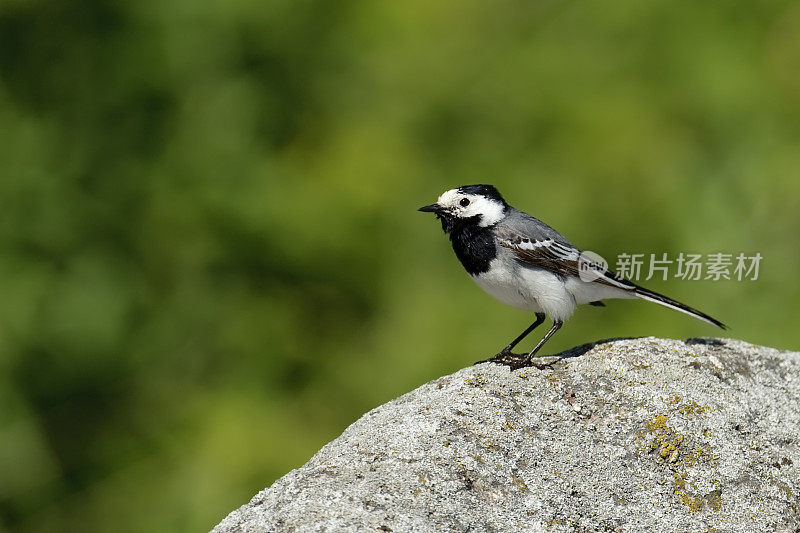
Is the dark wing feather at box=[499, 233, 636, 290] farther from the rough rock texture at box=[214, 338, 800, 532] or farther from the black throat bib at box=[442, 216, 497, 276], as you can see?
the rough rock texture at box=[214, 338, 800, 532]

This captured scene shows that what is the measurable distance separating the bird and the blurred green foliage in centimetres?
290

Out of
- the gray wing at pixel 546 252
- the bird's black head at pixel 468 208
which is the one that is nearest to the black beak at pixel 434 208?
the bird's black head at pixel 468 208

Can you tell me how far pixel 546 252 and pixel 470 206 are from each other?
55 cm

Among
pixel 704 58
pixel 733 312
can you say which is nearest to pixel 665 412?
pixel 733 312

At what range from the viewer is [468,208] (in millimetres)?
5344

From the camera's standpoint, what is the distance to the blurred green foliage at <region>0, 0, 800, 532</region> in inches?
329

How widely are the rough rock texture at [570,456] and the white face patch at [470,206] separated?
3.59ft

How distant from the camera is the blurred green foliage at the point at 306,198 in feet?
27.4

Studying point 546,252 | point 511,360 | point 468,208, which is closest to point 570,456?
point 511,360

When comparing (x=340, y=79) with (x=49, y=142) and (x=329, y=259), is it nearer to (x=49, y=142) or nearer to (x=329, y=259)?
(x=329, y=259)

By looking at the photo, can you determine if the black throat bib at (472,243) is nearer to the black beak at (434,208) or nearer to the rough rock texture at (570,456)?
the black beak at (434,208)

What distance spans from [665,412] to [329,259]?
17.2ft

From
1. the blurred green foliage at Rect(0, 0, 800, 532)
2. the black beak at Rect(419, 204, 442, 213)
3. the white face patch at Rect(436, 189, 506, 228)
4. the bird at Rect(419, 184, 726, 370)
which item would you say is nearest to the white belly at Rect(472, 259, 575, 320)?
the bird at Rect(419, 184, 726, 370)

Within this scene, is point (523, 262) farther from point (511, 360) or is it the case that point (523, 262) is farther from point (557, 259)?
point (511, 360)
